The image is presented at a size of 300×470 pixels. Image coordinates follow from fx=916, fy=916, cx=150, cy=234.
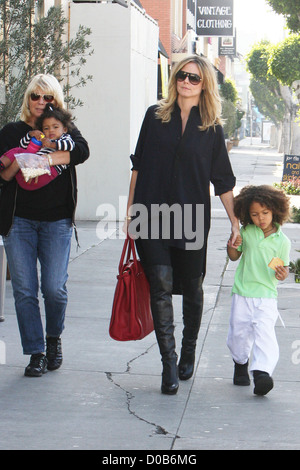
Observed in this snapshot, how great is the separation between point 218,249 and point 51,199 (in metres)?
7.17

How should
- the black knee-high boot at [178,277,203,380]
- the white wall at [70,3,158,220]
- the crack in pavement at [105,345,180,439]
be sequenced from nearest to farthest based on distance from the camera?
the crack in pavement at [105,345,180,439], the black knee-high boot at [178,277,203,380], the white wall at [70,3,158,220]

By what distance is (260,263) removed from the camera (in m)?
5.45

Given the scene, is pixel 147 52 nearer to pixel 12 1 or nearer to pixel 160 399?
pixel 12 1

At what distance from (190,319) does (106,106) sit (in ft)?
33.1

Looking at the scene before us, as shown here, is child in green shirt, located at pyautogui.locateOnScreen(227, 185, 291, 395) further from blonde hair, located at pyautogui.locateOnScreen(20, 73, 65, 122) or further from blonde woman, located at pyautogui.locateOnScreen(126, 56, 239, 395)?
blonde hair, located at pyautogui.locateOnScreen(20, 73, 65, 122)

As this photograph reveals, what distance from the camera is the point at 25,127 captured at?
566 cm

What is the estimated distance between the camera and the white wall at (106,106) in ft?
49.7

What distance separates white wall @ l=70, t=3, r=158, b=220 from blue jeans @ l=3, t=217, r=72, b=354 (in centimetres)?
955

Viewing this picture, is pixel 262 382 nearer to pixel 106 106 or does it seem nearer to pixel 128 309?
pixel 128 309

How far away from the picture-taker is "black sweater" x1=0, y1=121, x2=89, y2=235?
5.54 m

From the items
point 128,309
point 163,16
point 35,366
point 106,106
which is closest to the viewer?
point 128,309

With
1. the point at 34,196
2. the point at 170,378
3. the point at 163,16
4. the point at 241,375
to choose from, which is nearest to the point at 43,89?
the point at 34,196

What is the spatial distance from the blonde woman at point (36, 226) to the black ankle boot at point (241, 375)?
3.78ft

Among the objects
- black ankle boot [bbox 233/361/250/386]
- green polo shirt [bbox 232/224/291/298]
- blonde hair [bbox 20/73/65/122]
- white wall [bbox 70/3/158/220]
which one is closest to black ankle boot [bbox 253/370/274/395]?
black ankle boot [bbox 233/361/250/386]
